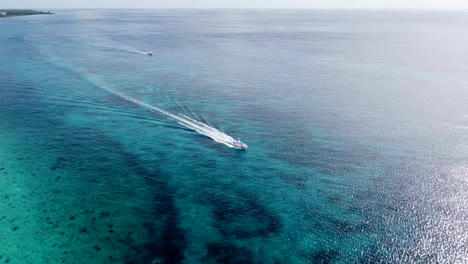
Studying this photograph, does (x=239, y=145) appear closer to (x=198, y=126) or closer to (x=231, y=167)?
(x=231, y=167)

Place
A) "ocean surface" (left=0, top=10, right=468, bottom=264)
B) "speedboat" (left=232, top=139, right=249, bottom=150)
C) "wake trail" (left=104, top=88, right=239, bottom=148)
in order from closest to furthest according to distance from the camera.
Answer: "ocean surface" (left=0, top=10, right=468, bottom=264) < "speedboat" (left=232, top=139, right=249, bottom=150) < "wake trail" (left=104, top=88, right=239, bottom=148)

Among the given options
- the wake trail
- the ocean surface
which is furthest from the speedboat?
the ocean surface

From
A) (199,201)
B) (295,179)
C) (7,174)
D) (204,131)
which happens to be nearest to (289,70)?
(204,131)

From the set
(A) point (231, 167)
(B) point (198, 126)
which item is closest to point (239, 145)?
(A) point (231, 167)

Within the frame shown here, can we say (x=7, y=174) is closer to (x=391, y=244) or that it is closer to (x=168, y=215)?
(x=168, y=215)

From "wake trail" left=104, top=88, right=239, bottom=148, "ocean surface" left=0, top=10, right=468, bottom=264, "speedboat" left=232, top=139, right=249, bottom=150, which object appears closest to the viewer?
"ocean surface" left=0, top=10, right=468, bottom=264

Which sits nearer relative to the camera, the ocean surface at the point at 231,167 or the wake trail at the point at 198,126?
the ocean surface at the point at 231,167

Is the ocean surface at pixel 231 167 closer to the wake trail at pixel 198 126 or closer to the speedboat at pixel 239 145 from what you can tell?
the wake trail at pixel 198 126

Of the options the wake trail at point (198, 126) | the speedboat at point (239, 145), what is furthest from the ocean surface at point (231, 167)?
the speedboat at point (239, 145)

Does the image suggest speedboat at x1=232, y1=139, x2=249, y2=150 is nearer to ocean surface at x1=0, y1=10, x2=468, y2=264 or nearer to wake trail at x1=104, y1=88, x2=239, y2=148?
wake trail at x1=104, y1=88, x2=239, y2=148
